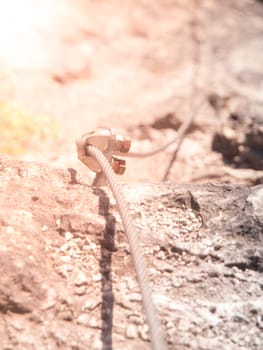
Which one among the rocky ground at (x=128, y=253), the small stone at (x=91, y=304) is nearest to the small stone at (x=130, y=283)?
the rocky ground at (x=128, y=253)

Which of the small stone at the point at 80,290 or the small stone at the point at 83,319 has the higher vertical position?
the small stone at the point at 80,290

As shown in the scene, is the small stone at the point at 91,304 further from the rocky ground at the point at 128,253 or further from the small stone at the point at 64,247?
the small stone at the point at 64,247

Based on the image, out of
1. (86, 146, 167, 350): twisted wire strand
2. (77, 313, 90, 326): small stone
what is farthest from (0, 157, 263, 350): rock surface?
(86, 146, 167, 350): twisted wire strand

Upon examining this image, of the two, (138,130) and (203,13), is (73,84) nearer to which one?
(138,130)

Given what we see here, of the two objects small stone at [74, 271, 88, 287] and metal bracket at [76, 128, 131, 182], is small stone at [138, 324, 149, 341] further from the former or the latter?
metal bracket at [76, 128, 131, 182]

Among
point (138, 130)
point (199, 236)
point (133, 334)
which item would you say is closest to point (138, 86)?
Result: point (138, 130)

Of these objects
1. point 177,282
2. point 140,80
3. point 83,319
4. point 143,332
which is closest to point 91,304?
point 83,319

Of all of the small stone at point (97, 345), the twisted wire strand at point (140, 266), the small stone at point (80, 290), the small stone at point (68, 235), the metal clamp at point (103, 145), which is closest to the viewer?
the twisted wire strand at point (140, 266)
